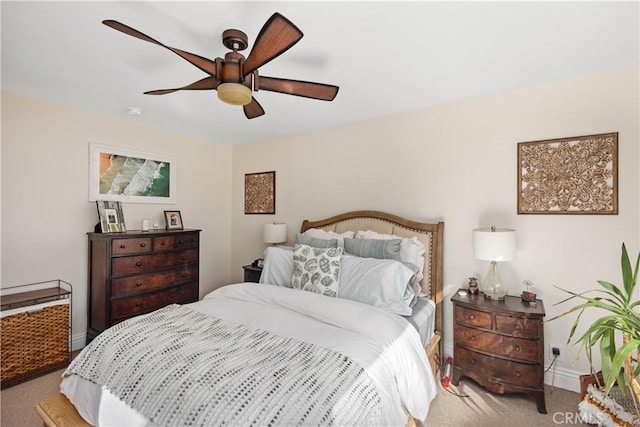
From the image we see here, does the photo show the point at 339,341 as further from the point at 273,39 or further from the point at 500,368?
the point at 273,39

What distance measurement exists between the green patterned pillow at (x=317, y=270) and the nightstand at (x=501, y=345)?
1.00 meters

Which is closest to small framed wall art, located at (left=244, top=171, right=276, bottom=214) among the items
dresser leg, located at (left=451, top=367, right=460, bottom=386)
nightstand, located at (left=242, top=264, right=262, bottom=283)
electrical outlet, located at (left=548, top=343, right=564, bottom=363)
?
nightstand, located at (left=242, top=264, right=262, bottom=283)

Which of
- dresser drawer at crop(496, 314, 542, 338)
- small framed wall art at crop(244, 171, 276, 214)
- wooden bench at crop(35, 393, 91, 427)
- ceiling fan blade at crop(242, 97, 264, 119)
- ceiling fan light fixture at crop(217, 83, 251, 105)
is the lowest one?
wooden bench at crop(35, 393, 91, 427)

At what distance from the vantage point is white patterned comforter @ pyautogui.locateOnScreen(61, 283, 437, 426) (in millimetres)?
1431

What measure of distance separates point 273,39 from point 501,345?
2.50 meters

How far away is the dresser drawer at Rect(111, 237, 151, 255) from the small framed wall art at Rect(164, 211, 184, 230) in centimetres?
59

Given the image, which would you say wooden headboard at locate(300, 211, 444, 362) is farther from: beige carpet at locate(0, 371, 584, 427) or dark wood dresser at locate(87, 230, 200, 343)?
dark wood dresser at locate(87, 230, 200, 343)

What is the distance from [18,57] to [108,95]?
66cm

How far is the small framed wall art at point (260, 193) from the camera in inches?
163

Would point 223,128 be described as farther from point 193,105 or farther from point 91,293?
point 91,293

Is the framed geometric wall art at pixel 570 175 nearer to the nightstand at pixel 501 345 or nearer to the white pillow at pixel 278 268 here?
the nightstand at pixel 501 345

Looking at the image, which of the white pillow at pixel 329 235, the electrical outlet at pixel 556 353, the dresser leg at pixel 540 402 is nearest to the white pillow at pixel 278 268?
the white pillow at pixel 329 235

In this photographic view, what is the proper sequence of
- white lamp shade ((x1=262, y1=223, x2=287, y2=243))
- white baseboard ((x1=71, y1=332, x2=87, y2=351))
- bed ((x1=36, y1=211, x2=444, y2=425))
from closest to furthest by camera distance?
1. bed ((x1=36, y1=211, x2=444, y2=425))
2. white baseboard ((x1=71, y1=332, x2=87, y2=351))
3. white lamp shade ((x1=262, y1=223, x2=287, y2=243))

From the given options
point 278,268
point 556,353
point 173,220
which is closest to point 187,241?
point 173,220
